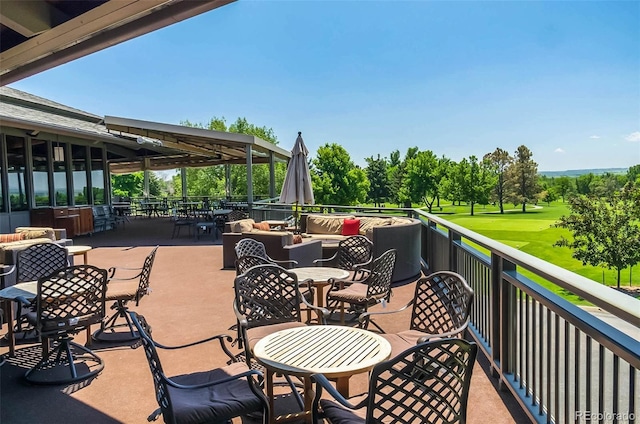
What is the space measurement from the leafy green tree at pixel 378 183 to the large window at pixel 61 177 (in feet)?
213

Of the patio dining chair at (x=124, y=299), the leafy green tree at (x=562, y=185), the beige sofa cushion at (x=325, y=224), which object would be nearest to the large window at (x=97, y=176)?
the beige sofa cushion at (x=325, y=224)

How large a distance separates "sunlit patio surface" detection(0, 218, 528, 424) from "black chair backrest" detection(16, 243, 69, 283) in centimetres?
61

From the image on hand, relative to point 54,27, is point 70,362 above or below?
below

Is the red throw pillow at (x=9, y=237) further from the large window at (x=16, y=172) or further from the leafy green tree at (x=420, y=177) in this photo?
the leafy green tree at (x=420, y=177)

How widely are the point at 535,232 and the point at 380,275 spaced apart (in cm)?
6563

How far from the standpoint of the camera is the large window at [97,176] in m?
14.4

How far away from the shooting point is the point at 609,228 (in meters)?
33.2

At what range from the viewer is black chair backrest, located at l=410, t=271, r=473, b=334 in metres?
2.46

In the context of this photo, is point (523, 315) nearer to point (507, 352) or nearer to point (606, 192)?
point (507, 352)

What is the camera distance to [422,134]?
7919cm

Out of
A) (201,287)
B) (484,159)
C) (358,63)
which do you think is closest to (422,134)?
(484,159)

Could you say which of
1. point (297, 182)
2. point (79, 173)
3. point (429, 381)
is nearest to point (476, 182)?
point (79, 173)

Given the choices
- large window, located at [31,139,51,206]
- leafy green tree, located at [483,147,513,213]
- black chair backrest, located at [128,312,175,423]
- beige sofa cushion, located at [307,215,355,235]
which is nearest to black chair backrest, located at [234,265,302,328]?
black chair backrest, located at [128,312,175,423]

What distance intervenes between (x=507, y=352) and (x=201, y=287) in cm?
443
